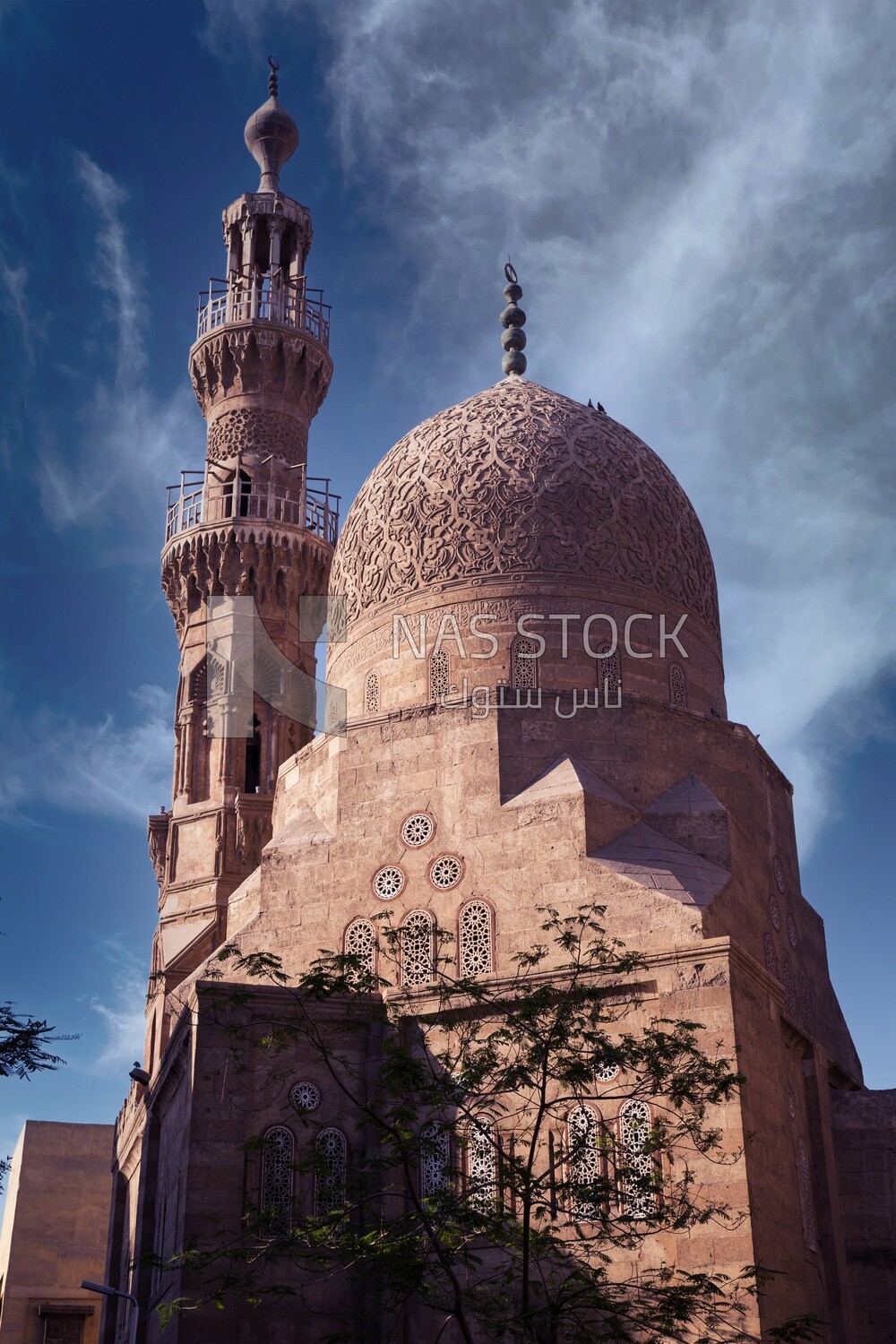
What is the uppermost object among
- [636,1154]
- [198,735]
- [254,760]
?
[198,735]

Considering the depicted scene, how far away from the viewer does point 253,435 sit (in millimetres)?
24641

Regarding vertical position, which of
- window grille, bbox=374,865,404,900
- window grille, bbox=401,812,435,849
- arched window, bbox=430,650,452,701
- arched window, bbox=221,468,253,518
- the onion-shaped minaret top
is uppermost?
the onion-shaped minaret top

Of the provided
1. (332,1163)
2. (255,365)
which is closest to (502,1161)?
(332,1163)

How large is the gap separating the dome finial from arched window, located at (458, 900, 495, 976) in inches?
307

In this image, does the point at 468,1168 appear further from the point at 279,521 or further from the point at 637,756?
the point at 279,521

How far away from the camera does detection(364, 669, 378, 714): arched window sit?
17438 millimetres

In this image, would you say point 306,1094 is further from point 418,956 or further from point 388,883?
point 388,883

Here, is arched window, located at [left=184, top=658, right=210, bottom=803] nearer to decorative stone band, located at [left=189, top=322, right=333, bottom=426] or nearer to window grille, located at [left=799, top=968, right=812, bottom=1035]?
decorative stone band, located at [left=189, top=322, right=333, bottom=426]

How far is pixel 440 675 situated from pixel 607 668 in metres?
1.79

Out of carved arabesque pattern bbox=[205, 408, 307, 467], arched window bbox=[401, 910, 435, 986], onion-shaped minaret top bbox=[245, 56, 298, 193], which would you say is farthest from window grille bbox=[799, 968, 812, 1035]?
onion-shaped minaret top bbox=[245, 56, 298, 193]

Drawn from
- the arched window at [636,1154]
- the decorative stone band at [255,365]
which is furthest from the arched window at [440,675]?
the decorative stone band at [255,365]

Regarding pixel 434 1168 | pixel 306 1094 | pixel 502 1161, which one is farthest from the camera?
pixel 306 1094

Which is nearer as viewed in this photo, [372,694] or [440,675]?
[440,675]

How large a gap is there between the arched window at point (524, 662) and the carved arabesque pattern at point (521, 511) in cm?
85
